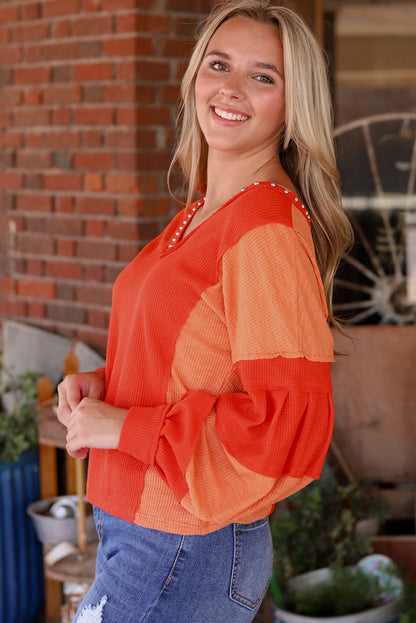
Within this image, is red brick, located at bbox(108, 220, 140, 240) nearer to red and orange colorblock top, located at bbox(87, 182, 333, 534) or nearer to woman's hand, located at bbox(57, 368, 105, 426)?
woman's hand, located at bbox(57, 368, 105, 426)

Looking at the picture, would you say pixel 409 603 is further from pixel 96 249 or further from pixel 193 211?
pixel 96 249

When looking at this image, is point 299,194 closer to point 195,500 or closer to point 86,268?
point 195,500

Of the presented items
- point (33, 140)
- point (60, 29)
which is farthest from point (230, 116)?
point (33, 140)

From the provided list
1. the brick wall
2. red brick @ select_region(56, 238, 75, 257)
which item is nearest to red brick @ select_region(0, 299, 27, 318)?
the brick wall

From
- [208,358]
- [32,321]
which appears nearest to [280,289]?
[208,358]

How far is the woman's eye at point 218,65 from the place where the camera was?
4.88 feet

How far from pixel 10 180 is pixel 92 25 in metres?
0.83

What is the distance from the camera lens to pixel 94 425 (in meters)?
1.37

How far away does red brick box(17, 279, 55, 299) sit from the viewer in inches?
132

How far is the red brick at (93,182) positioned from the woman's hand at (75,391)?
61.1 inches

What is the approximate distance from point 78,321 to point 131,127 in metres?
0.82

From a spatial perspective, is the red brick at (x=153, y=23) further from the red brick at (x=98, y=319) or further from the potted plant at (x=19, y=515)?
the potted plant at (x=19, y=515)

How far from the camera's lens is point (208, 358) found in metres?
1.33

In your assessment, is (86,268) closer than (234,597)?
No
